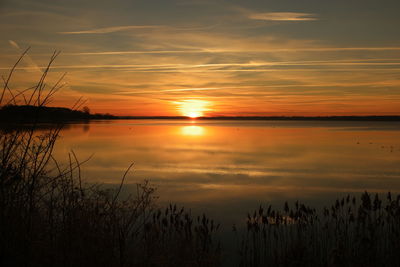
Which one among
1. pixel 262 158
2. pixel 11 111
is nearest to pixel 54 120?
pixel 11 111

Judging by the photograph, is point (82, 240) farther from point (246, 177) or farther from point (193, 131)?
point (193, 131)

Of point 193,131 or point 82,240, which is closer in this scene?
point 82,240

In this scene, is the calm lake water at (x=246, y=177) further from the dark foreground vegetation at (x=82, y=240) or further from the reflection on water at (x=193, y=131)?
the reflection on water at (x=193, y=131)

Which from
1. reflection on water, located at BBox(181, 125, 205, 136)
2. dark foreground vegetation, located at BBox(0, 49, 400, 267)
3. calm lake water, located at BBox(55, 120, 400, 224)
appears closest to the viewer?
dark foreground vegetation, located at BBox(0, 49, 400, 267)

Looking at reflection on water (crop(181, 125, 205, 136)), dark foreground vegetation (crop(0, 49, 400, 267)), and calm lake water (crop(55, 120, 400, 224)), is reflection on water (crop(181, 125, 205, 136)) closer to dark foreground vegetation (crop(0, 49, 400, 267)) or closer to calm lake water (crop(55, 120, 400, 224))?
calm lake water (crop(55, 120, 400, 224))

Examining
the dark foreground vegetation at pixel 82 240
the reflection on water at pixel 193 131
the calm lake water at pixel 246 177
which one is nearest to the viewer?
the dark foreground vegetation at pixel 82 240

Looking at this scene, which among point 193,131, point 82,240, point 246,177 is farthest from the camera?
point 193,131

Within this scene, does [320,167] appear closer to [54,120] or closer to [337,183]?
[337,183]

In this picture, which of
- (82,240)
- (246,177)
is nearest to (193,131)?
(246,177)

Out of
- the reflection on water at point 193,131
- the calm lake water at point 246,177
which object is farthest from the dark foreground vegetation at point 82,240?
the reflection on water at point 193,131

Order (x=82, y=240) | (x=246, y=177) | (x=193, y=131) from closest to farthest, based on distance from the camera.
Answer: (x=82, y=240)
(x=246, y=177)
(x=193, y=131)

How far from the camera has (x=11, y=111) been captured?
5078 millimetres

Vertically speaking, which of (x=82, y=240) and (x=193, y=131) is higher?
(x=193, y=131)

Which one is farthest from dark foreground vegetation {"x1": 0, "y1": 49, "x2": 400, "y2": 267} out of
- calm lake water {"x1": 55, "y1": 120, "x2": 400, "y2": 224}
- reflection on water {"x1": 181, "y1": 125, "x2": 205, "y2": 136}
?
reflection on water {"x1": 181, "y1": 125, "x2": 205, "y2": 136}
